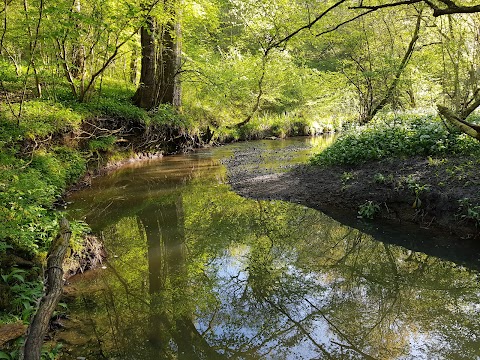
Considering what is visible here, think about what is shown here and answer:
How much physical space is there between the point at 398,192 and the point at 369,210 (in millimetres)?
581

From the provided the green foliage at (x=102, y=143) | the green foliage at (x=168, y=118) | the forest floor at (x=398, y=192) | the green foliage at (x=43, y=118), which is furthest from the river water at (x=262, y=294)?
the green foliage at (x=168, y=118)

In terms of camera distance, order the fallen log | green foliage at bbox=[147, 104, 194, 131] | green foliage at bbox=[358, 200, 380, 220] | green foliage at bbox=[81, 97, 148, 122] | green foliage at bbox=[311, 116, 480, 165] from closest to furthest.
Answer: the fallen log
green foliage at bbox=[358, 200, 380, 220]
green foliage at bbox=[311, 116, 480, 165]
green foliage at bbox=[81, 97, 148, 122]
green foliage at bbox=[147, 104, 194, 131]

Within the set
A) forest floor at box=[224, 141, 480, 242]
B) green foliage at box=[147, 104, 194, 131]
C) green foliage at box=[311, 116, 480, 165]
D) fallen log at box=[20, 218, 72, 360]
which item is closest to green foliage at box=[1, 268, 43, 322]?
fallen log at box=[20, 218, 72, 360]

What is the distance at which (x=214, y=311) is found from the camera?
3742 mm

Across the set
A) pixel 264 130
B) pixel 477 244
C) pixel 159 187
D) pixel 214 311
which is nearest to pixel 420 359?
Answer: pixel 214 311

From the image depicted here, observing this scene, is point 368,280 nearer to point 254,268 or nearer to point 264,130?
point 254,268

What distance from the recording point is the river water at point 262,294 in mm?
3164

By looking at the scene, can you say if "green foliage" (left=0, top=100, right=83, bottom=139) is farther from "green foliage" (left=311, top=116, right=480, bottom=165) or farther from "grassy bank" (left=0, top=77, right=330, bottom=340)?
"green foliage" (left=311, top=116, right=480, bottom=165)

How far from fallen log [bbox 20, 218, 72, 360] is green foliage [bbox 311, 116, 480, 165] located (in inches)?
250

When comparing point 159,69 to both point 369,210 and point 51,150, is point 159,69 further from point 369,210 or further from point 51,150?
point 369,210

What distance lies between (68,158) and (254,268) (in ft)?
18.8

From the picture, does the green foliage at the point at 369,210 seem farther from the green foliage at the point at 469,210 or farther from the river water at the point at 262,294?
the green foliage at the point at 469,210

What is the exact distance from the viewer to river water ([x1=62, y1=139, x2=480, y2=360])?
3164 mm

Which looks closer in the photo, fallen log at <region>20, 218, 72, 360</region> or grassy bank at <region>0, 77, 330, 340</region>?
fallen log at <region>20, 218, 72, 360</region>
